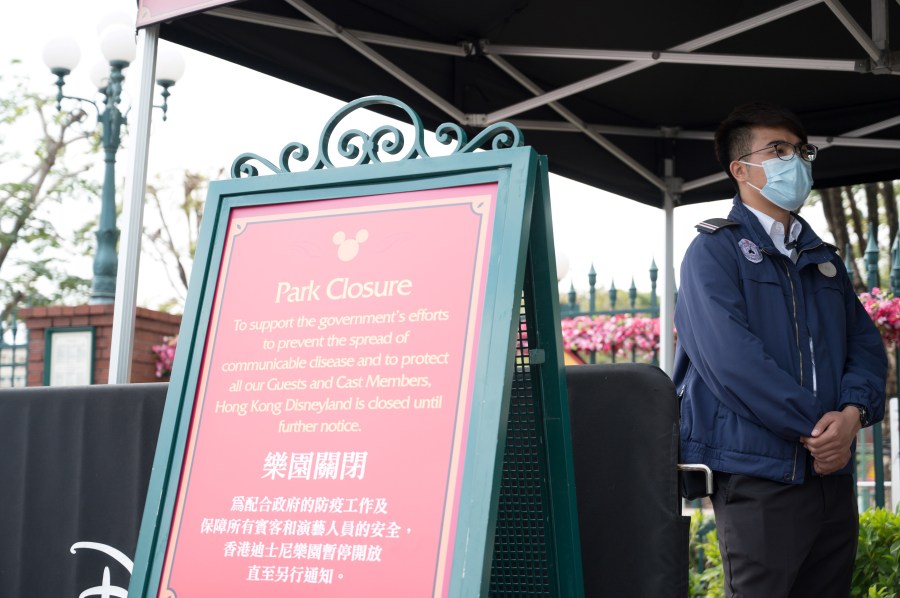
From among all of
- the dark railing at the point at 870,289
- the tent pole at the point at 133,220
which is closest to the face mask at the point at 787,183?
the tent pole at the point at 133,220

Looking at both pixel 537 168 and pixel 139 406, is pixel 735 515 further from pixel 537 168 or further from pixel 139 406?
pixel 139 406

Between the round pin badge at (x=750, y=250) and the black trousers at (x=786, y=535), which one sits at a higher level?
the round pin badge at (x=750, y=250)

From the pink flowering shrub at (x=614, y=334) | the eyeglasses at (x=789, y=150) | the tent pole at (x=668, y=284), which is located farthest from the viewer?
the pink flowering shrub at (x=614, y=334)

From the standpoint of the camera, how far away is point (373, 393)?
239cm

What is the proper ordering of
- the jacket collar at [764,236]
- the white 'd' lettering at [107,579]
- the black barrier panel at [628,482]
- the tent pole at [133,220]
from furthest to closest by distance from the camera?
the tent pole at [133,220]
the white 'd' lettering at [107,579]
the jacket collar at [764,236]
the black barrier panel at [628,482]

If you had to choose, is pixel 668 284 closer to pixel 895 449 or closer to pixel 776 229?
pixel 895 449

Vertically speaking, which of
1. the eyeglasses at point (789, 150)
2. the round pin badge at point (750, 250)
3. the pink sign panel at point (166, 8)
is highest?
the pink sign panel at point (166, 8)

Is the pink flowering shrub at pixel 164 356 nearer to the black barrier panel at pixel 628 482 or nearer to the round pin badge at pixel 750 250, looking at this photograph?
the black barrier panel at pixel 628 482

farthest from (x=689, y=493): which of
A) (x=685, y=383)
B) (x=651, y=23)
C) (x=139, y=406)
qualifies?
(x=651, y=23)

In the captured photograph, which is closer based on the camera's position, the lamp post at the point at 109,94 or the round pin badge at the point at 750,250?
the round pin badge at the point at 750,250

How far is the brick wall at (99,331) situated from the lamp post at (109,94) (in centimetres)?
43

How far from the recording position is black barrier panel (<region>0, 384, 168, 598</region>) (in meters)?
3.60

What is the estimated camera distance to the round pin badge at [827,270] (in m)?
3.07

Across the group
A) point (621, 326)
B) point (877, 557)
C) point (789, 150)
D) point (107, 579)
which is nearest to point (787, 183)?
point (789, 150)
